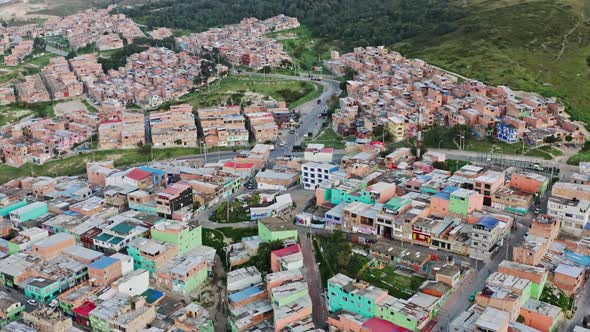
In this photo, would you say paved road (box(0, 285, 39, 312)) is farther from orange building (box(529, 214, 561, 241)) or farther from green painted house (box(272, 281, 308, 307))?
orange building (box(529, 214, 561, 241))

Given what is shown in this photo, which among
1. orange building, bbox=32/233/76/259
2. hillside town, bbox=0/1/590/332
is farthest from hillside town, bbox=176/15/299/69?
orange building, bbox=32/233/76/259

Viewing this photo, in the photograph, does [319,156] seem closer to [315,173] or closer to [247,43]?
[315,173]

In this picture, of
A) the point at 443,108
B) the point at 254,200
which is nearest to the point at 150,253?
the point at 254,200

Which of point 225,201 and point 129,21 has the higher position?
point 129,21

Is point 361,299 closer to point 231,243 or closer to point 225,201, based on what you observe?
point 231,243

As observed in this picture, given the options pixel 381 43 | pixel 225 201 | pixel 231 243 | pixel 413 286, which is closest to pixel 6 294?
pixel 231 243
